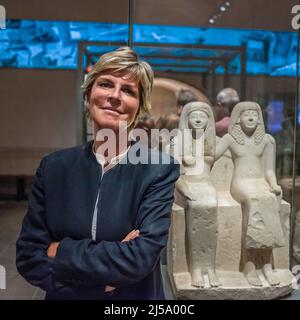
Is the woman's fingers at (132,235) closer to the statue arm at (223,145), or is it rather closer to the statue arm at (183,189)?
the statue arm at (183,189)

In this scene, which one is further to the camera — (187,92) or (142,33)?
(187,92)

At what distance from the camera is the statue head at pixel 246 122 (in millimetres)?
2615

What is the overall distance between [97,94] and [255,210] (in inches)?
61.6

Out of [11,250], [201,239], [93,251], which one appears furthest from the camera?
[201,239]

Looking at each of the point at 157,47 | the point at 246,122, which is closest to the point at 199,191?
the point at 246,122

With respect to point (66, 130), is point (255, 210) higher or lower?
lower

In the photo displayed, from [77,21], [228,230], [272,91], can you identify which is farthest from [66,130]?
[272,91]

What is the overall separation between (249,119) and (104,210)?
164 centimetres

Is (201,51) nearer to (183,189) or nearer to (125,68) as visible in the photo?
(183,189)

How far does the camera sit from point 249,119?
2613mm

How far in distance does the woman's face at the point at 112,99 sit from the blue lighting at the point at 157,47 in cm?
137

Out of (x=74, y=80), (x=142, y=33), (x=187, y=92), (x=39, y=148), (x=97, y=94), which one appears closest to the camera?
(x=97, y=94)

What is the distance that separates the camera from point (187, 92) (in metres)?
3.21
